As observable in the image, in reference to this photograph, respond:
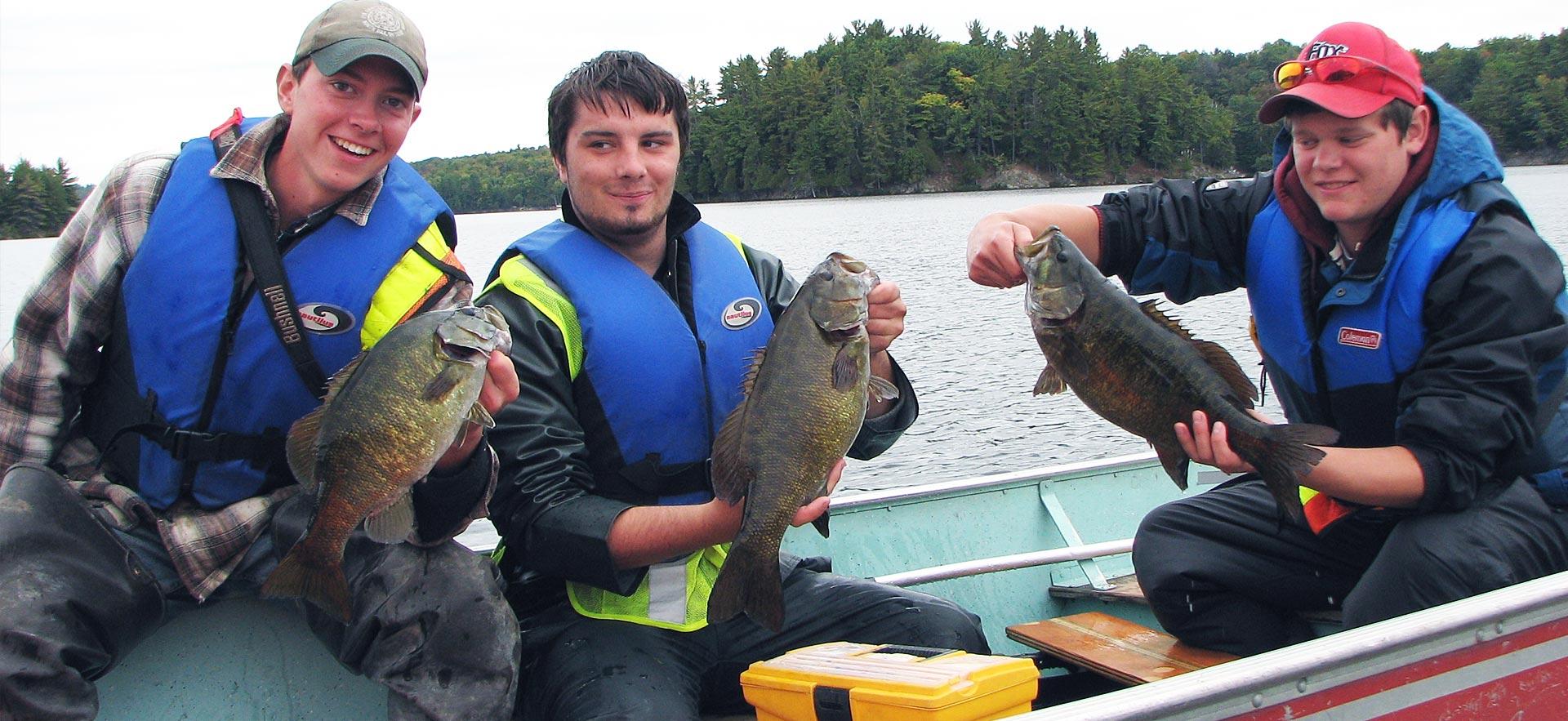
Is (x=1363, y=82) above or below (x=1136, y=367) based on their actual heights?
above

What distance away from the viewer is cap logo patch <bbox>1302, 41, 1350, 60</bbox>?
390 cm

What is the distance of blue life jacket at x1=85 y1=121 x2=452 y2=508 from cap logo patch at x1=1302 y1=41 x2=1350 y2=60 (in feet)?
10.2

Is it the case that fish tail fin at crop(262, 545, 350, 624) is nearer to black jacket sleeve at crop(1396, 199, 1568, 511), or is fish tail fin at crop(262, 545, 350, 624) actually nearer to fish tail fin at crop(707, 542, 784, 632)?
fish tail fin at crop(707, 542, 784, 632)

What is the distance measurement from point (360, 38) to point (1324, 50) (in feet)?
10.1

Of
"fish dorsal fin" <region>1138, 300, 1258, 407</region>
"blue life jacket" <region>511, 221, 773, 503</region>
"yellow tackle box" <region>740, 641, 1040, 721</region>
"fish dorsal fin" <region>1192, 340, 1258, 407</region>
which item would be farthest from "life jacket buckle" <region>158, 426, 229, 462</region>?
"fish dorsal fin" <region>1192, 340, 1258, 407</region>

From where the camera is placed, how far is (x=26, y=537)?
3.22 m

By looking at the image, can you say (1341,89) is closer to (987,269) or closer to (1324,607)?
(987,269)

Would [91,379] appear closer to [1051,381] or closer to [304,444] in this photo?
[304,444]

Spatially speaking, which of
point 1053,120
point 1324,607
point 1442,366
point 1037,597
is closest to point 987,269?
point 1442,366

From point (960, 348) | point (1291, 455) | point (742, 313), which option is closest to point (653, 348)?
point (742, 313)

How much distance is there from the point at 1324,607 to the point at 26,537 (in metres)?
4.16

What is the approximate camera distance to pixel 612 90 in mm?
3781

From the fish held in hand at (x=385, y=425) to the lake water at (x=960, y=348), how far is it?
1.52 meters

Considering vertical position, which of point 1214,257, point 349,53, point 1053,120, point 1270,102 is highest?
point 349,53
